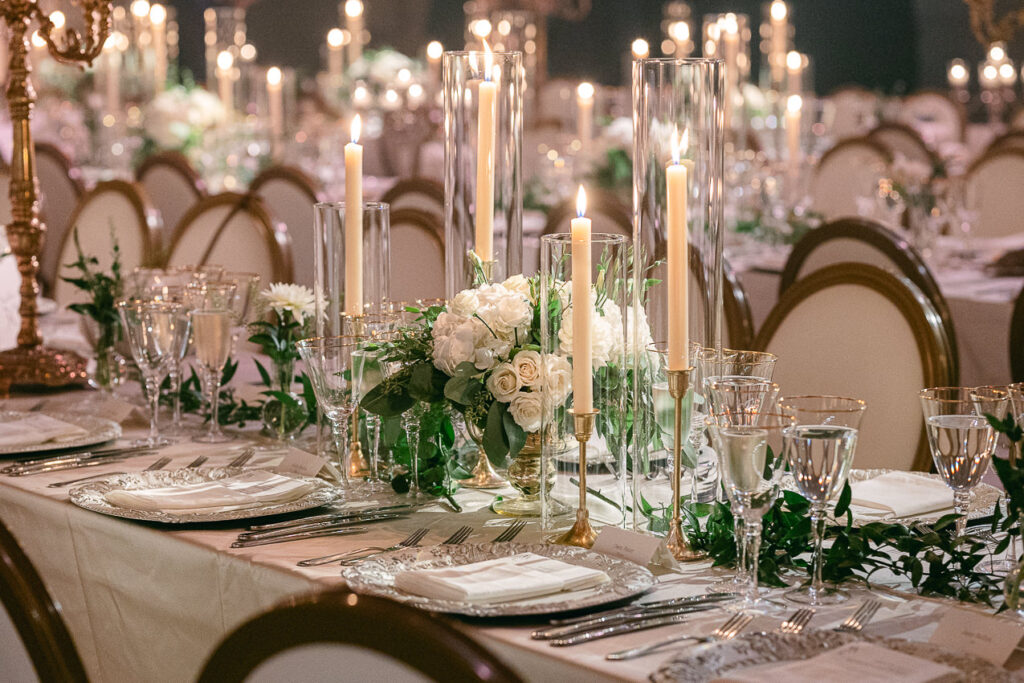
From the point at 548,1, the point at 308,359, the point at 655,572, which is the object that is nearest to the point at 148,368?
the point at 308,359

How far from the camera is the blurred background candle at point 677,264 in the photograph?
4.26ft

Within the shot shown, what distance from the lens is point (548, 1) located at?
9.45 m

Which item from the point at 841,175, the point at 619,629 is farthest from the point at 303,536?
the point at 841,175

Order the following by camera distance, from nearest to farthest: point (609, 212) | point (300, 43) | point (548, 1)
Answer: point (609, 212), point (548, 1), point (300, 43)

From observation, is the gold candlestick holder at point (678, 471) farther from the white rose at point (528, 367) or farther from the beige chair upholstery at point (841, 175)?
the beige chair upholstery at point (841, 175)

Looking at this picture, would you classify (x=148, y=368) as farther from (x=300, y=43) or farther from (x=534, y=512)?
(x=300, y=43)

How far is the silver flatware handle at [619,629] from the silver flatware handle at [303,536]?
0.41 m

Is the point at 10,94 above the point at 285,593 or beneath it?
above

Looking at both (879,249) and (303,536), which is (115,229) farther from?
(303,536)

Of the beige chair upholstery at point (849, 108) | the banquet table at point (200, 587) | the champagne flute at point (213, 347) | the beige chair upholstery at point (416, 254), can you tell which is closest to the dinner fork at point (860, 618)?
the banquet table at point (200, 587)

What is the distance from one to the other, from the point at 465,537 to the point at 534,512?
0.13 meters

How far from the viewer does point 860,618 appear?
1.17 metres

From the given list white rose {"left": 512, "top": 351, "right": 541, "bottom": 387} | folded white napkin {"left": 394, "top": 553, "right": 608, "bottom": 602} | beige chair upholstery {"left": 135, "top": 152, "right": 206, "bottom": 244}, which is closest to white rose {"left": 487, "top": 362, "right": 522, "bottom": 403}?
white rose {"left": 512, "top": 351, "right": 541, "bottom": 387}

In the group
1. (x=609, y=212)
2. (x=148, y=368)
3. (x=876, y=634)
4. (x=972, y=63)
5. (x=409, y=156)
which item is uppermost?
(x=972, y=63)
